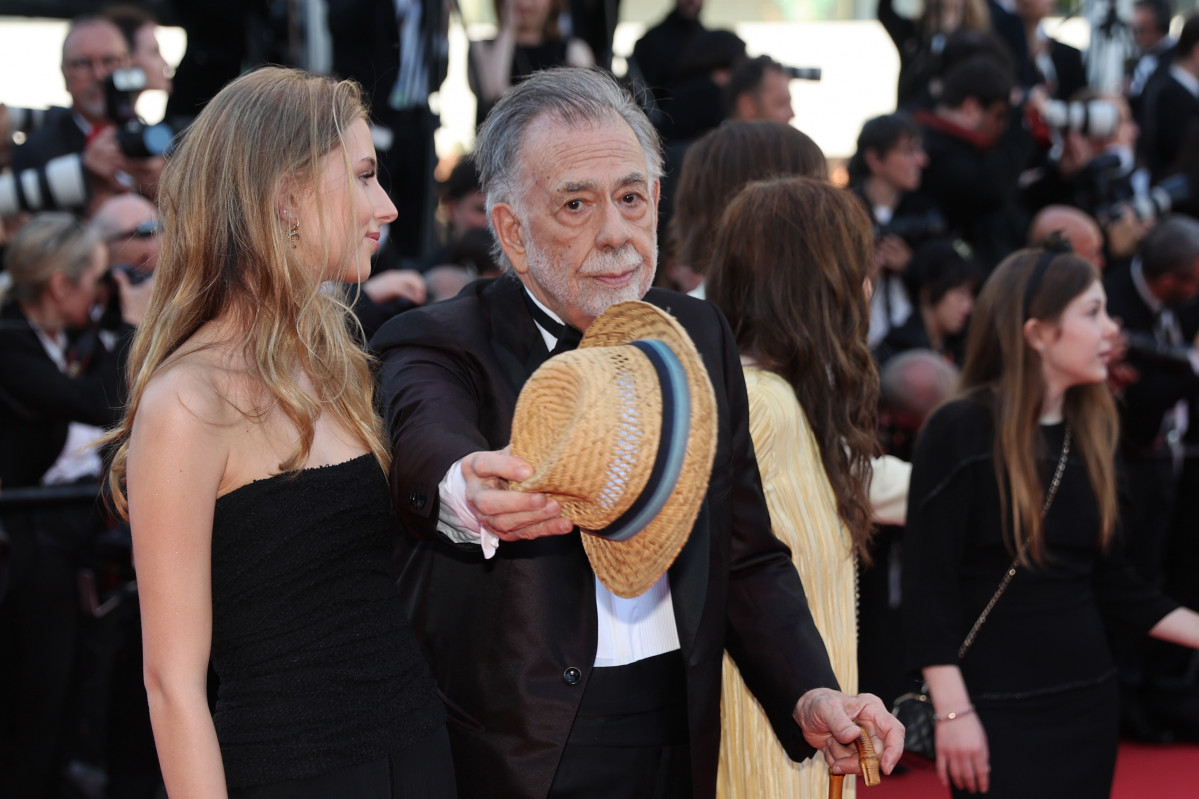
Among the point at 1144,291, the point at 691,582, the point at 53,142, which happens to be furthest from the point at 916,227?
the point at 691,582

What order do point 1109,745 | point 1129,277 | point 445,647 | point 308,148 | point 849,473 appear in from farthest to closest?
point 1129,277
point 1109,745
point 849,473
point 445,647
point 308,148

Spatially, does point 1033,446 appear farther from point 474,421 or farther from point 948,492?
point 474,421

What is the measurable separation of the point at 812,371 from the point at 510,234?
0.67 meters

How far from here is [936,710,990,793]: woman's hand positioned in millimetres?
3053

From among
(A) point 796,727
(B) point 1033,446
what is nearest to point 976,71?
(B) point 1033,446

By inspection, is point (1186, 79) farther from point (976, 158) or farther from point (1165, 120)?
point (976, 158)

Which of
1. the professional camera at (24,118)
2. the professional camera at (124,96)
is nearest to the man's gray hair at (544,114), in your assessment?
the professional camera at (124,96)

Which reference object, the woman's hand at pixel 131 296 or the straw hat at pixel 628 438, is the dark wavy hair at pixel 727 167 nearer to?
the straw hat at pixel 628 438

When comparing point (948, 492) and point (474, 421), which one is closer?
point (474, 421)

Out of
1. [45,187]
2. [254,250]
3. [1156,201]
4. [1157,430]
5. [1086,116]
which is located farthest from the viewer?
[1086,116]

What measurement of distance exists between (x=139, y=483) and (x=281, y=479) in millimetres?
199

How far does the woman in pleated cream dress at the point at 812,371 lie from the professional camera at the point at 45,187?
3.04 meters

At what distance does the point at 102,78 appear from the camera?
5.04 meters

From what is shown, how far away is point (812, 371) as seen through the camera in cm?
258
